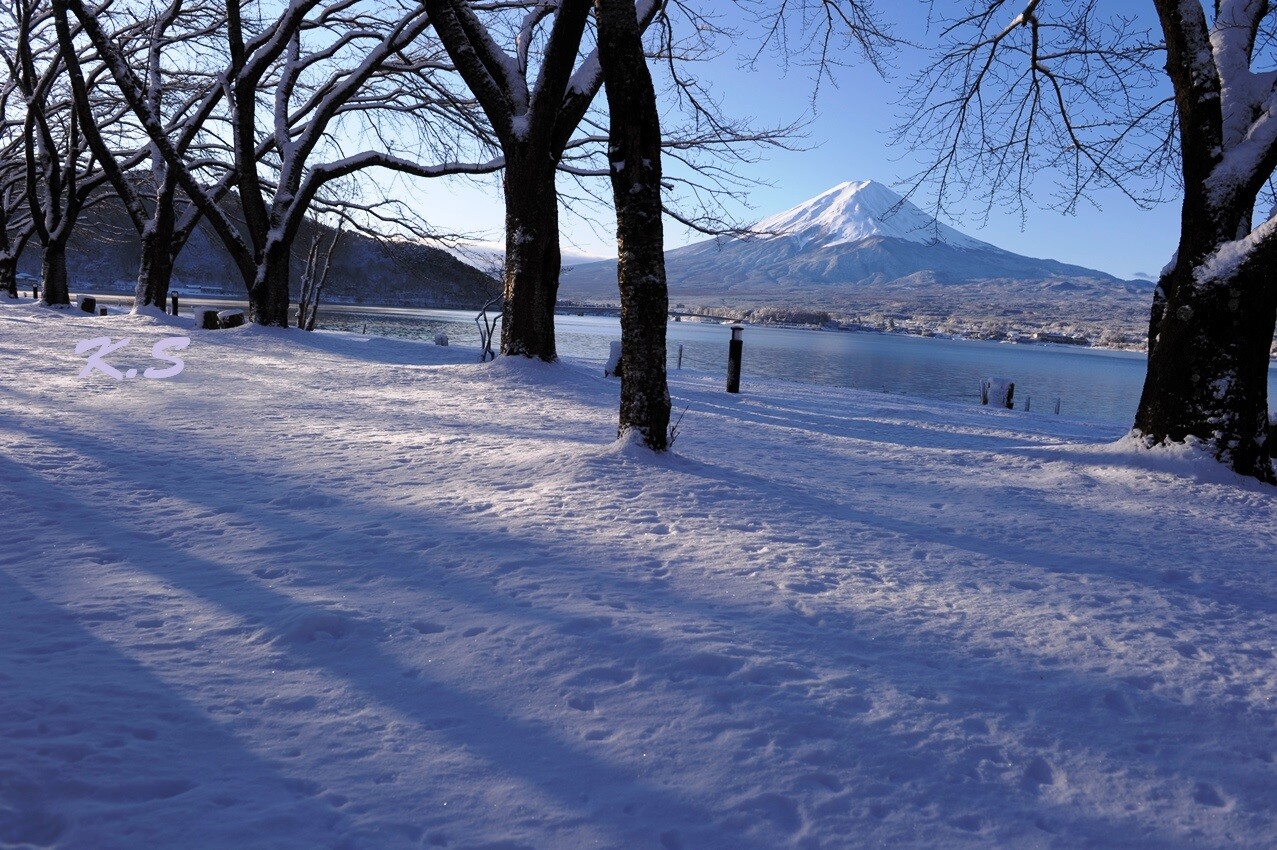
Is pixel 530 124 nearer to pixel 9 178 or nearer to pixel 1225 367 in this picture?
pixel 1225 367

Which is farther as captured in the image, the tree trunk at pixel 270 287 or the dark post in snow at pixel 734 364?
the tree trunk at pixel 270 287

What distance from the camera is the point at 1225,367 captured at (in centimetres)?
652

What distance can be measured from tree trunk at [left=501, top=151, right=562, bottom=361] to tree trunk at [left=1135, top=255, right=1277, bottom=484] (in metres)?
7.46

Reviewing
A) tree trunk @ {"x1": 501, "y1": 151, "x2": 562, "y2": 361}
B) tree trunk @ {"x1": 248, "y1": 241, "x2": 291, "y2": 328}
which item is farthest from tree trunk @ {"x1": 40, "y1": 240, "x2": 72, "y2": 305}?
tree trunk @ {"x1": 501, "y1": 151, "x2": 562, "y2": 361}

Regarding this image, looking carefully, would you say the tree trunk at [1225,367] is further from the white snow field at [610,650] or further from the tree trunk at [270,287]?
the tree trunk at [270,287]

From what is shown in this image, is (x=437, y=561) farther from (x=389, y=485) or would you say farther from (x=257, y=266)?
(x=257, y=266)

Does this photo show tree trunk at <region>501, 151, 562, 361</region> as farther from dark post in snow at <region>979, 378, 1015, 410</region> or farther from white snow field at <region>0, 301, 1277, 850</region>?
dark post in snow at <region>979, 378, 1015, 410</region>

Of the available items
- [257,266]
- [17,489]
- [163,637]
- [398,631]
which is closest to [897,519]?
[398,631]

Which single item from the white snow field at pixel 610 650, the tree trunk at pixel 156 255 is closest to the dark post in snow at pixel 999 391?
the white snow field at pixel 610 650

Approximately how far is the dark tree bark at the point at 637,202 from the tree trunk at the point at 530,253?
4.94m

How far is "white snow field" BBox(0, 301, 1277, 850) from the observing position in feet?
6.86

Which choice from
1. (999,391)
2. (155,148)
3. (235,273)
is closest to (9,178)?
(155,148)

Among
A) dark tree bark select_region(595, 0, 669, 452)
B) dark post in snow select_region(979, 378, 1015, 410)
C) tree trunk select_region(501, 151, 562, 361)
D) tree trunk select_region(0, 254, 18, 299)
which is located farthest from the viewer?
tree trunk select_region(0, 254, 18, 299)

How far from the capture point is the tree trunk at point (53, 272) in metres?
21.3
